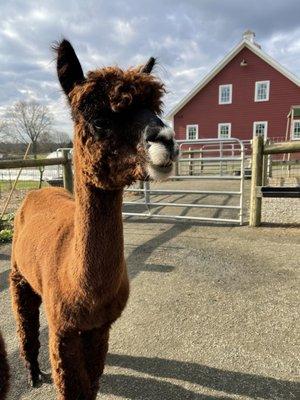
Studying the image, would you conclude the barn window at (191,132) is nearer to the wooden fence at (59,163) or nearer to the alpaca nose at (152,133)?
the wooden fence at (59,163)

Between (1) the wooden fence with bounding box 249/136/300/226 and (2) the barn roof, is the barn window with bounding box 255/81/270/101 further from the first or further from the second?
(1) the wooden fence with bounding box 249/136/300/226

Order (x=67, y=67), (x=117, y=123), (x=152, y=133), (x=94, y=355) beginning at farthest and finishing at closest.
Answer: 1. (x=94, y=355)
2. (x=67, y=67)
3. (x=117, y=123)
4. (x=152, y=133)

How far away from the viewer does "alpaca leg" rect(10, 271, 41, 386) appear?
2.43 metres

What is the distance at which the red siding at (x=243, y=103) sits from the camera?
22.1 m

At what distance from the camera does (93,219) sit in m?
1.59

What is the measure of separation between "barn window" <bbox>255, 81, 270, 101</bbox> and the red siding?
0.22 meters

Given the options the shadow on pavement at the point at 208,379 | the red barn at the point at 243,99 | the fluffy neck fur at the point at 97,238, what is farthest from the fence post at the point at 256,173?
the red barn at the point at 243,99

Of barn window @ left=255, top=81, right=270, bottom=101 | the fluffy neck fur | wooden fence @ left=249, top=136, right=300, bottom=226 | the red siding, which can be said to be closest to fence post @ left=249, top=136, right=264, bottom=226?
wooden fence @ left=249, top=136, right=300, bottom=226

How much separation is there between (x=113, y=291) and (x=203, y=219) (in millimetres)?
4661

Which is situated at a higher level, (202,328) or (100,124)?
(100,124)

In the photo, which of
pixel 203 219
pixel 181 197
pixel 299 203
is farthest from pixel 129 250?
pixel 181 197

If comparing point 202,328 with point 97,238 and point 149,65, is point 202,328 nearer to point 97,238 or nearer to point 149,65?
point 97,238

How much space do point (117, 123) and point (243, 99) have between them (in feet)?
77.1

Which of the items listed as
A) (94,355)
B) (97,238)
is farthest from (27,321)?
(97,238)
